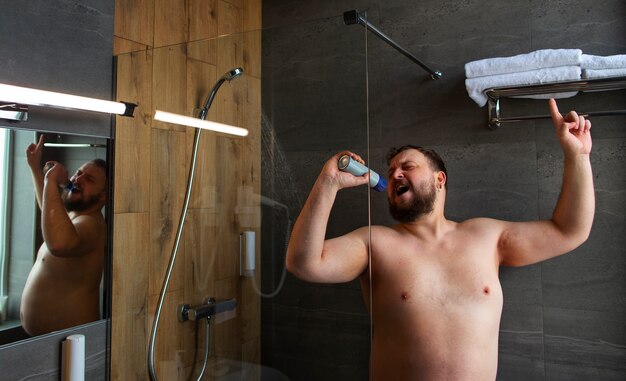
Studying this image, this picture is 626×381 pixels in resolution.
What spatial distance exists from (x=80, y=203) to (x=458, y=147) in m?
1.41

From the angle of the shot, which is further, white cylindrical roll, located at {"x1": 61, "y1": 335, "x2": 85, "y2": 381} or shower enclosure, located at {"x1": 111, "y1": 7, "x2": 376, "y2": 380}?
white cylindrical roll, located at {"x1": 61, "y1": 335, "x2": 85, "y2": 381}

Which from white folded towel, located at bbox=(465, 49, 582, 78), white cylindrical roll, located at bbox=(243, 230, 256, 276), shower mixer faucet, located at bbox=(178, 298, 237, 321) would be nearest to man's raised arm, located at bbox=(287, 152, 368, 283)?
white cylindrical roll, located at bbox=(243, 230, 256, 276)

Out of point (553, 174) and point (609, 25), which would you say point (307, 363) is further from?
point (609, 25)

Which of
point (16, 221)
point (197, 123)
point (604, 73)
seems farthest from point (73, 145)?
point (604, 73)

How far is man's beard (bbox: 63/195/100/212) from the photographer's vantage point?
1.42 m

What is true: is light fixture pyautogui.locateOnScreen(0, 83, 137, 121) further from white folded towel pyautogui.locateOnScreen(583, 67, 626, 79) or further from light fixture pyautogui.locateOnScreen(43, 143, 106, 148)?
white folded towel pyautogui.locateOnScreen(583, 67, 626, 79)

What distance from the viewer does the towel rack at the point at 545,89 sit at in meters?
1.48

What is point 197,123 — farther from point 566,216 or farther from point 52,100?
point 566,216

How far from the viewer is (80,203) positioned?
57.1 inches

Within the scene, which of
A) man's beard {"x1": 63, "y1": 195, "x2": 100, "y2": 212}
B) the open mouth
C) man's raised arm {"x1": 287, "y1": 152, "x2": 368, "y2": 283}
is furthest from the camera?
the open mouth

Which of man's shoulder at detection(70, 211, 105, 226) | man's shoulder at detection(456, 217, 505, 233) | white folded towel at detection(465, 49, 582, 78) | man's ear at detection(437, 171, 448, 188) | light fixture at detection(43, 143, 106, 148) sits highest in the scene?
white folded towel at detection(465, 49, 582, 78)

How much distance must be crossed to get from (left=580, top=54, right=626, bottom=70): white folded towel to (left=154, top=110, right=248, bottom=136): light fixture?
1.15 meters

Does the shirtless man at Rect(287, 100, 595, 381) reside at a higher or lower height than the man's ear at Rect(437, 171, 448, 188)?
lower

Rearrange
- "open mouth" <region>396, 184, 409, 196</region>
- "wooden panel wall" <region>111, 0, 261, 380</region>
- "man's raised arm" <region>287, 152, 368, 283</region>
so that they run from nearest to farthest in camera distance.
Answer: "man's raised arm" <region>287, 152, 368, 283</region> → "wooden panel wall" <region>111, 0, 261, 380</region> → "open mouth" <region>396, 184, 409, 196</region>
